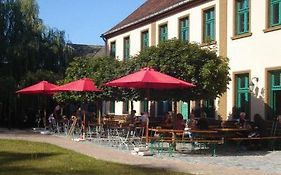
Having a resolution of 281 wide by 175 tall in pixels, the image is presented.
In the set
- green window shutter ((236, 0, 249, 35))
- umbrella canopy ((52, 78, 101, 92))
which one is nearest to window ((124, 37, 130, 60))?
umbrella canopy ((52, 78, 101, 92))

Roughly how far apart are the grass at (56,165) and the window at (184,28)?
491 inches

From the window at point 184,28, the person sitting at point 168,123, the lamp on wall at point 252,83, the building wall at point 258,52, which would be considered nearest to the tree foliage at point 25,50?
the window at point 184,28

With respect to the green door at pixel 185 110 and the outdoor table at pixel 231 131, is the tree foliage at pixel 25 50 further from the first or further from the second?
the outdoor table at pixel 231 131

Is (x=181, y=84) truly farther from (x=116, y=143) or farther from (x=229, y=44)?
(x=229, y=44)

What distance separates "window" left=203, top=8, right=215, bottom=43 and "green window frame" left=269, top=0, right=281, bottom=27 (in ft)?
13.4

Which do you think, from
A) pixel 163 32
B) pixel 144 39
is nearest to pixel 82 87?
pixel 163 32

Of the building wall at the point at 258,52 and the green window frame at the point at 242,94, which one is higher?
the building wall at the point at 258,52

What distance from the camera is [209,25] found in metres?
25.8

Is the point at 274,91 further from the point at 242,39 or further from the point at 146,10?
the point at 146,10

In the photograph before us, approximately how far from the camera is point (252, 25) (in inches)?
876

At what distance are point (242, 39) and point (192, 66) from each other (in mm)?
5203

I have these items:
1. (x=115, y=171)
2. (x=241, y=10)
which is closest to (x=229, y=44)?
(x=241, y=10)

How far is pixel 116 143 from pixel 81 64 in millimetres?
8836

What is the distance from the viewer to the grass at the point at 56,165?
12062 mm
